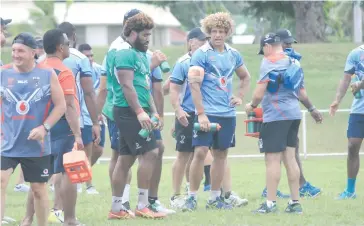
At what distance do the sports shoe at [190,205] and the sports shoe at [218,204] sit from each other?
7.2 inches

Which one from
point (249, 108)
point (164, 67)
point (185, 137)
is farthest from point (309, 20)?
point (164, 67)

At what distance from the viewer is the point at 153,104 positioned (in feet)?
34.3

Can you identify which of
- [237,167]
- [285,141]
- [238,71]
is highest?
[238,71]

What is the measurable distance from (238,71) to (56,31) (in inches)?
105

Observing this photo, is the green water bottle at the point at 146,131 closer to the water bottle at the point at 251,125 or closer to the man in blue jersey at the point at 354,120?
the water bottle at the point at 251,125

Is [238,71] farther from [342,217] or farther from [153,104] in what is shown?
[342,217]

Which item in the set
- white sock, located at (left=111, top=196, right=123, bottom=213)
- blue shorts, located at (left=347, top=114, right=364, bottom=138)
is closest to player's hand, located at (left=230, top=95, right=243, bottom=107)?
white sock, located at (left=111, top=196, right=123, bottom=213)

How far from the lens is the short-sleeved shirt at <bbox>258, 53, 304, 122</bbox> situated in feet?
34.6

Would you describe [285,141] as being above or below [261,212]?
above

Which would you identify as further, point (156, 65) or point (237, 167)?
point (237, 167)

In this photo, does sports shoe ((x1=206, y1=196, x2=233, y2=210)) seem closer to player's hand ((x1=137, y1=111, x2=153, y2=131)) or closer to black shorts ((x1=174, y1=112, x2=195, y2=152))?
black shorts ((x1=174, y1=112, x2=195, y2=152))

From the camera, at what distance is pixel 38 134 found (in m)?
8.57

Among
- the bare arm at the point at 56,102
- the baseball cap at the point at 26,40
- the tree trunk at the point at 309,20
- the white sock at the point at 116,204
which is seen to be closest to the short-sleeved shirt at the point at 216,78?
the white sock at the point at 116,204

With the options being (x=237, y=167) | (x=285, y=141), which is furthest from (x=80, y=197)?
(x=237, y=167)
